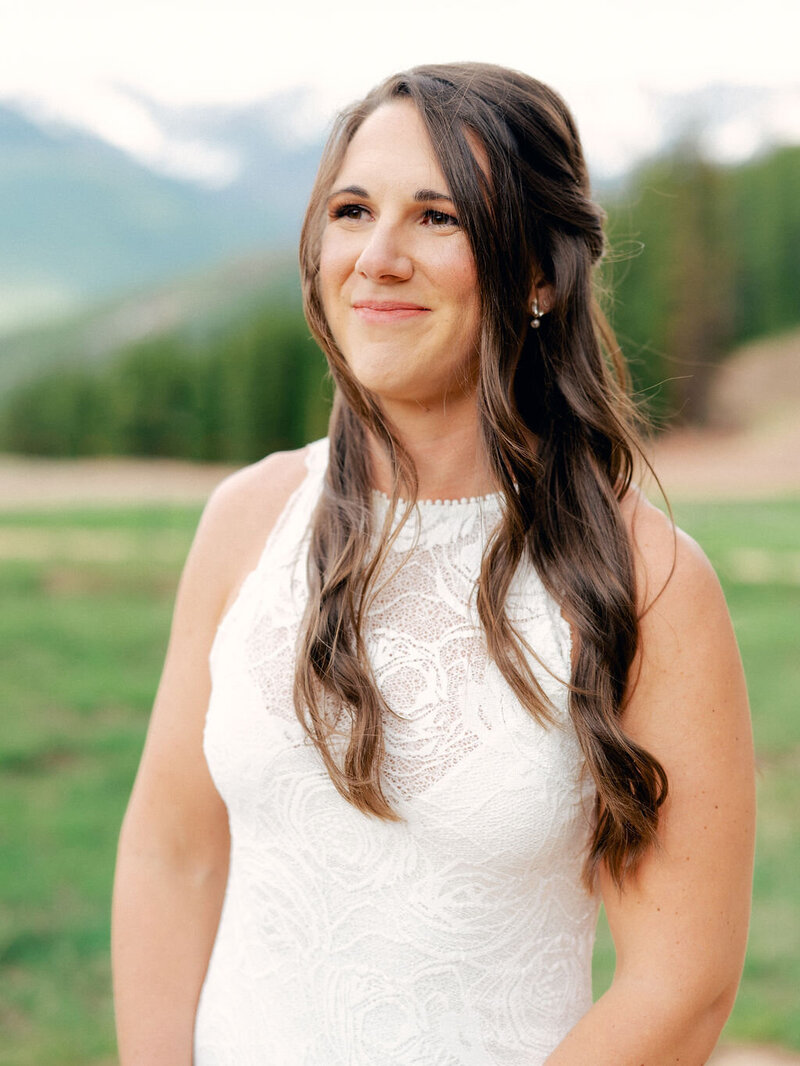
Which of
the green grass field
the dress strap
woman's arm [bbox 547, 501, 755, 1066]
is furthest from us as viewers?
the green grass field

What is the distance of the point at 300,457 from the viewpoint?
72.1 inches

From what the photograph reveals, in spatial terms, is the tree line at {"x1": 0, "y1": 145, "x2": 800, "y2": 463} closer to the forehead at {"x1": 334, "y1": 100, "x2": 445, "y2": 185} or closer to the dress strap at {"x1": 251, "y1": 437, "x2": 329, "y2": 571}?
the dress strap at {"x1": 251, "y1": 437, "x2": 329, "y2": 571}

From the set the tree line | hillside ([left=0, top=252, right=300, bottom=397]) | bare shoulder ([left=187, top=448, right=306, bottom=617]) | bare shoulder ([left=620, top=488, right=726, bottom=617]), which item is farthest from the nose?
hillside ([left=0, top=252, right=300, bottom=397])

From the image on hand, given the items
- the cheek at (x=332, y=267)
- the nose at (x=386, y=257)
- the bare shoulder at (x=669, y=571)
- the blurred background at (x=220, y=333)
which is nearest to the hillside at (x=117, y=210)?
the blurred background at (x=220, y=333)

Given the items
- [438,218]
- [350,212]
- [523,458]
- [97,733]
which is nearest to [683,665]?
[523,458]

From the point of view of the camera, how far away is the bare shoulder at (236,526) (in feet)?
5.51

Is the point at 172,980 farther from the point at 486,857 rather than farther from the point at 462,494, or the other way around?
the point at 462,494

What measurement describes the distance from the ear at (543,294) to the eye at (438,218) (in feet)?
0.59

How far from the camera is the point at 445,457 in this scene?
5.47 ft

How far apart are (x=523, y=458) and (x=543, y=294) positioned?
0.25 m

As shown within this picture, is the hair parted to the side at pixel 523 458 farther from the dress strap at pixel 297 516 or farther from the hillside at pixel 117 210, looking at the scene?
the hillside at pixel 117 210

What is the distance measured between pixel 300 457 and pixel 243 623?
13.7 inches

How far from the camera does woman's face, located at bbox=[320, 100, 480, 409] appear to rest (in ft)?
4.89

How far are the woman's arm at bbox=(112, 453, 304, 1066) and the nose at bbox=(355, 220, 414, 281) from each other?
0.44 metres
